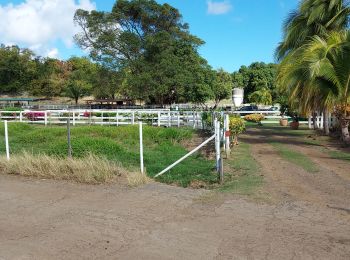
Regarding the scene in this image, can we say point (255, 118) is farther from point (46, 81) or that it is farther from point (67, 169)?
point (46, 81)

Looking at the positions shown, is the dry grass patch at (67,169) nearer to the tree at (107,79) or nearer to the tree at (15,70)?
the tree at (107,79)

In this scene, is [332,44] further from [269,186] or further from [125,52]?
[125,52]

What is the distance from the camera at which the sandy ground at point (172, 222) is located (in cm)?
512

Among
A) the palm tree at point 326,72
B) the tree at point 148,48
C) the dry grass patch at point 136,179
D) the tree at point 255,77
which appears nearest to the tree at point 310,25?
the palm tree at point 326,72

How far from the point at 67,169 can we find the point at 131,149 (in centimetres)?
605

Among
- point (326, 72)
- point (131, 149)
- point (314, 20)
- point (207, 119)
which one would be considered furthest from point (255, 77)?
point (131, 149)

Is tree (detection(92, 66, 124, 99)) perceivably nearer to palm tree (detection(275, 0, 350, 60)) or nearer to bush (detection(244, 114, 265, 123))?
bush (detection(244, 114, 265, 123))

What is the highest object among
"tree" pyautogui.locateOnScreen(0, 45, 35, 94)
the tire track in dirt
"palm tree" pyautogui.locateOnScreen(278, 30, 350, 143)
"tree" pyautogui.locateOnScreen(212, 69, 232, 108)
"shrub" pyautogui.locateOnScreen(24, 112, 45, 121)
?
"tree" pyautogui.locateOnScreen(0, 45, 35, 94)

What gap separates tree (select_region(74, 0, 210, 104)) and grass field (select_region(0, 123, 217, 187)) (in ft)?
93.1

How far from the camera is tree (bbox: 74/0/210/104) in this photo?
1999 inches

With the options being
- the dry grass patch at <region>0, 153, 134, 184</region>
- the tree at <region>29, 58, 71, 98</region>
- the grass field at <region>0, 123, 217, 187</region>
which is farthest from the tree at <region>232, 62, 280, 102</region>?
the dry grass patch at <region>0, 153, 134, 184</region>

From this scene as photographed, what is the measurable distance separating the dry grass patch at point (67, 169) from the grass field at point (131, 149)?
98cm

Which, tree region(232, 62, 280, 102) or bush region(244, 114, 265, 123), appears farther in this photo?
tree region(232, 62, 280, 102)

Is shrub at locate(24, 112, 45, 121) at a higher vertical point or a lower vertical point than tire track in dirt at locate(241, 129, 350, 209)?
higher
